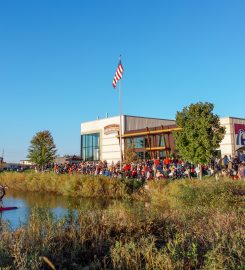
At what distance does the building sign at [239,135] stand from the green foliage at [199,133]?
16474mm

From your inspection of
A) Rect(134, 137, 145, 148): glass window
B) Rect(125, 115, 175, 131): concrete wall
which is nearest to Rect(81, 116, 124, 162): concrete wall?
Rect(125, 115, 175, 131): concrete wall

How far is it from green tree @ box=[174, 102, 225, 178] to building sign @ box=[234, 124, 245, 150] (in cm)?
1647

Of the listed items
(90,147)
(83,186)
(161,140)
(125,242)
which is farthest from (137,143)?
(125,242)

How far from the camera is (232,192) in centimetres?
1477

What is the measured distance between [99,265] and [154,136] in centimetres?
4439

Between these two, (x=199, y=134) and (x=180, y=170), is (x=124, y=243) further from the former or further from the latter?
(x=180, y=170)

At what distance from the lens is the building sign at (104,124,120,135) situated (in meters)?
55.4

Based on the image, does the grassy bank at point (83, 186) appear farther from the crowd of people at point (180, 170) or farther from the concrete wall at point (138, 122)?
the concrete wall at point (138, 122)

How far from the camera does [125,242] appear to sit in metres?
5.93

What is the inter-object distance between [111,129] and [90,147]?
7451 millimetres

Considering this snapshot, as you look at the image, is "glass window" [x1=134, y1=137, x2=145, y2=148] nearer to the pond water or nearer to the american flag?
the american flag

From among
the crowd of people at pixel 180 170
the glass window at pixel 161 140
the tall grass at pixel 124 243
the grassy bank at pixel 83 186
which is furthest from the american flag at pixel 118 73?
the tall grass at pixel 124 243

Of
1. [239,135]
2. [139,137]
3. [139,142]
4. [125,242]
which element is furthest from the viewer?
[139,137]

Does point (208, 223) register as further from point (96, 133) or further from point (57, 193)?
point (96, 133)
